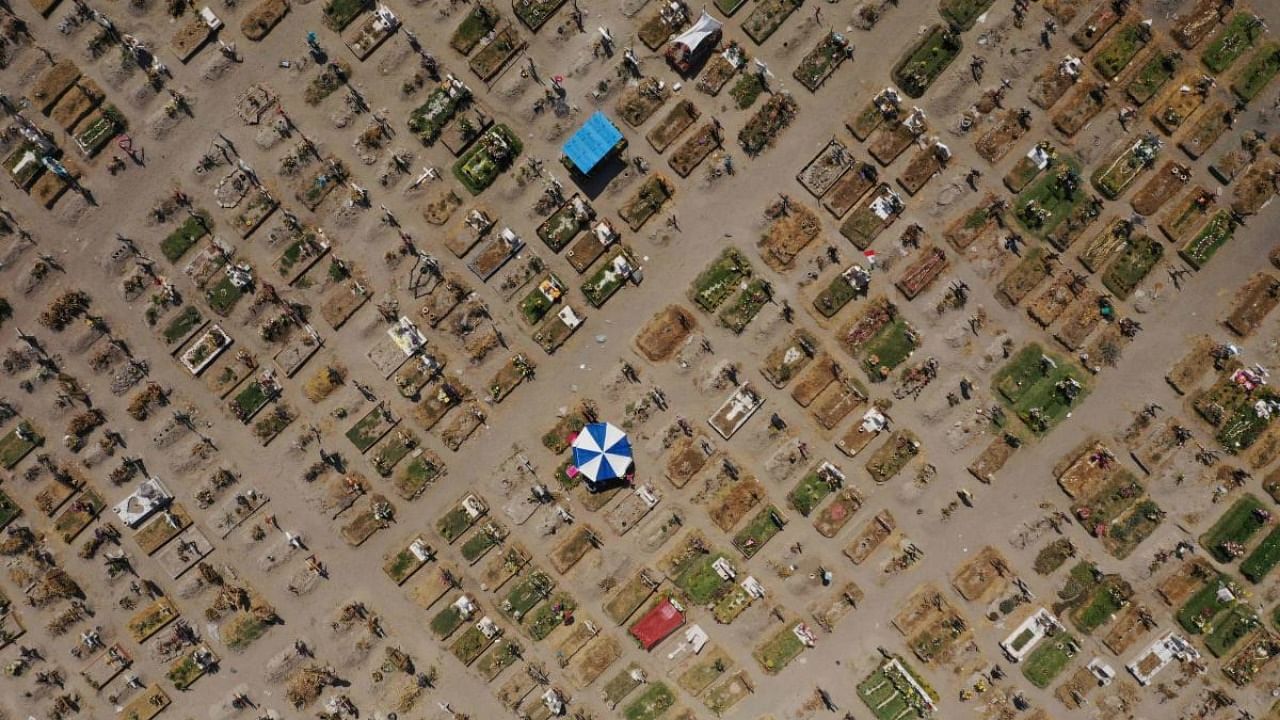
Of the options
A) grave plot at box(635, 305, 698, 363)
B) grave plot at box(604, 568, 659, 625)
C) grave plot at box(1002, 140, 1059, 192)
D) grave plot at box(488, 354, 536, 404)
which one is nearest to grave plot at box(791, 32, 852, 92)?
grave plot at box(1002, 140, 1059, 192)

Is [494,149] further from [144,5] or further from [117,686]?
[117,686]

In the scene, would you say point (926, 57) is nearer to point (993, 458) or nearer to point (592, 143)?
point (592, 143)

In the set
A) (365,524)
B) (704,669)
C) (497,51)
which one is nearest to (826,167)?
(497,51)

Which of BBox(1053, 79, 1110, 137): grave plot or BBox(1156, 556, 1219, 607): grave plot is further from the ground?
BBox(1053, 79, 1110, 137): grave plot

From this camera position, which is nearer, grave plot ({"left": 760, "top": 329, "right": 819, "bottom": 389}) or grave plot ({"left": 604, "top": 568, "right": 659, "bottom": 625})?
grave plot ({"left": 760, "top": 329, "right": 819, "bottom": 389})

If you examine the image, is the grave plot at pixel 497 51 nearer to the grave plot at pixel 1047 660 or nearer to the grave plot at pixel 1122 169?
the grave plot at pixel 1122 169

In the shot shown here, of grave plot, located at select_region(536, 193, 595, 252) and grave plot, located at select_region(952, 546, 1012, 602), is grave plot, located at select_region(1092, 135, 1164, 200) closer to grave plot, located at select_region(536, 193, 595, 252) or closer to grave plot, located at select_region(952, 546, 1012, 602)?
grave plot, located at select_region(952, 546, 1012, 602)
